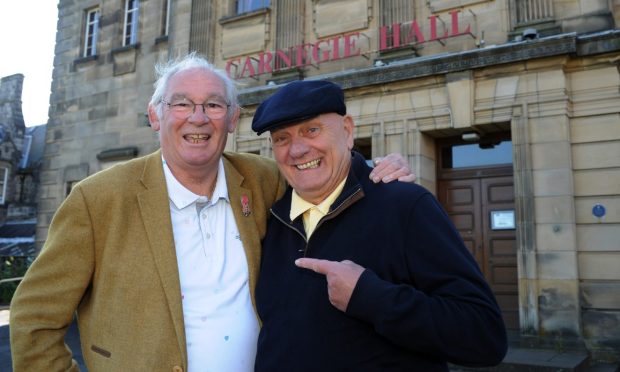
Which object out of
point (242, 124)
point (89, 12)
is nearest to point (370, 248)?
point (242, 124)

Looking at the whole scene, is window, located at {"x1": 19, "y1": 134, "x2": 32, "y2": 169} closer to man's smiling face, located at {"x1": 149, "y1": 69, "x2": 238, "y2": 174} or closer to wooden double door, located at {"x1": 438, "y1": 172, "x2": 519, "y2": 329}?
wooden double door, located at {"x1": 438, "y1": 172, "x2": 519, "y2": 329}

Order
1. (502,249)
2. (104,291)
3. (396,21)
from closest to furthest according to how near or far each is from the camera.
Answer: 1. (104,291)
2. (502,249)
3. (396,21)

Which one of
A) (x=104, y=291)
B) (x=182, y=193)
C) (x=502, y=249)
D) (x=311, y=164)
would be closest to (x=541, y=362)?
(x=502, y=249)

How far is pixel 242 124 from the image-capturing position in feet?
35.2

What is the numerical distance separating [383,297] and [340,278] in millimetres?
164

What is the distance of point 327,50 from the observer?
33.5 ft

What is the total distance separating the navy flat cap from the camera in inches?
80.0

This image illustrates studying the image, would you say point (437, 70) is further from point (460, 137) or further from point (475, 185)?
point (475, 185)

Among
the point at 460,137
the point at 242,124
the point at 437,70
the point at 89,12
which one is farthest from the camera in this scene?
the point at 89,12

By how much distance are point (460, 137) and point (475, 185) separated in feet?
3.05

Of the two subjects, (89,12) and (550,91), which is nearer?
(550,91)

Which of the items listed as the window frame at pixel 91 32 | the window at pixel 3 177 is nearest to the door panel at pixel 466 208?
the window frame at pixel 91 32

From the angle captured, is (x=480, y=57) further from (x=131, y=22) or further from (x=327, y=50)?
(x=131, y=22)

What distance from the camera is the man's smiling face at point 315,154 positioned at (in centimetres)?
211
